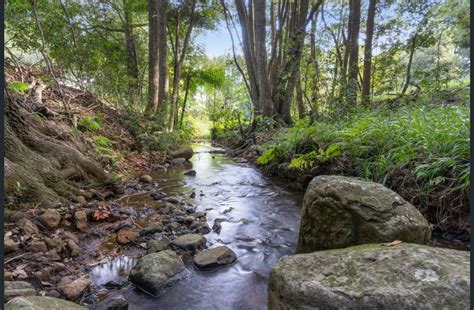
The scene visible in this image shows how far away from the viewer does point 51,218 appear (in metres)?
2.70

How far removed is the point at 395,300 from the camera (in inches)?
49.3

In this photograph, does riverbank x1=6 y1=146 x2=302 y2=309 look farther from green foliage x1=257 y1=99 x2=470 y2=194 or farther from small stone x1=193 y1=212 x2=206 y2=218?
green foliage x1=257 y1=99 x2=470 y2=194

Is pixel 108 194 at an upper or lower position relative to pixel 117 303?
upper

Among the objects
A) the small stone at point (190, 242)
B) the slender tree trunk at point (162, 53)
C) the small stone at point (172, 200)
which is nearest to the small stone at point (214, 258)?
the small stone at point (190, 242)

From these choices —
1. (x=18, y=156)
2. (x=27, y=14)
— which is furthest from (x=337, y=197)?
(x=27, y=14)

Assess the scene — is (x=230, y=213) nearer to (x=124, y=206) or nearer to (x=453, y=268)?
(x=124, y=206)

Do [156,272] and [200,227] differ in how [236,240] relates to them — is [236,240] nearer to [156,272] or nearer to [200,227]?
[200,227]

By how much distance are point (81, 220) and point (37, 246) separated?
0.66 m

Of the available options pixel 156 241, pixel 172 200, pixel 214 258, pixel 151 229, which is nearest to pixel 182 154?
pixel 172 200

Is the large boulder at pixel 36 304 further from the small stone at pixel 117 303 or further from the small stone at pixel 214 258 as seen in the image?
the small stone at pixel 214 258

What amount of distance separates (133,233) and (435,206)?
319 cm

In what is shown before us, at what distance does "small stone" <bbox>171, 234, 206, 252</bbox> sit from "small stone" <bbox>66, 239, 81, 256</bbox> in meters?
0.85

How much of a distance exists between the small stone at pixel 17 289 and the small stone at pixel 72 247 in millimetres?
597

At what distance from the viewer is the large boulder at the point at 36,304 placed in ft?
4.33
